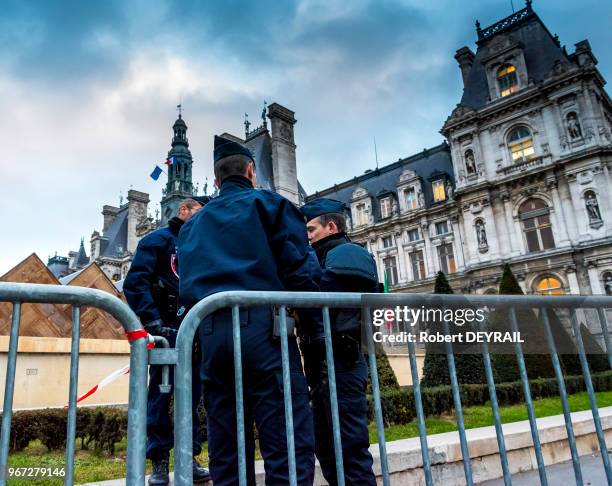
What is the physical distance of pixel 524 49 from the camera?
3206 centimetres

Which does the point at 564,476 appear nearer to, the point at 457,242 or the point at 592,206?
the point at 592,206

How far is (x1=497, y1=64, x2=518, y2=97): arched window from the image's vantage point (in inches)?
1229

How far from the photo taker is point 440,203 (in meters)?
35.7

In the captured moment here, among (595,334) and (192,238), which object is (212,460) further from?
(595,334)

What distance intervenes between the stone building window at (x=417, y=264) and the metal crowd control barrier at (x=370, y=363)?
3407cm

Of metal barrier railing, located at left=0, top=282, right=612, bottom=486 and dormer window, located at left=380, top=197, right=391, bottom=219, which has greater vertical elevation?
dormer window, located at left=380, top=197, right=391, bottom=219

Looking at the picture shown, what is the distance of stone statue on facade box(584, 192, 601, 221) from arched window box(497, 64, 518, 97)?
9096 mm

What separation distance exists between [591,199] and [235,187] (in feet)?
95.9

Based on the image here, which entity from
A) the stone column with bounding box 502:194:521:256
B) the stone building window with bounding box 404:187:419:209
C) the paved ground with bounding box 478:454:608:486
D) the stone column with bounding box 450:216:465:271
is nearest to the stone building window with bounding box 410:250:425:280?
the stone column with bounding box 450:216:465:271

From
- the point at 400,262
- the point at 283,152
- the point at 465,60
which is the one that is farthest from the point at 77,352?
the point at 465,60

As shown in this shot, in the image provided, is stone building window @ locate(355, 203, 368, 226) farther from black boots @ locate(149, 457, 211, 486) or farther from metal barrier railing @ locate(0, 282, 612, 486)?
metal barrier railing @ locate(0, 282, 612, 486)

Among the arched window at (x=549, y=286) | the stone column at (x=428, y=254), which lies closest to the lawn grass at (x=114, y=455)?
the arched window at (x=549, y=286)

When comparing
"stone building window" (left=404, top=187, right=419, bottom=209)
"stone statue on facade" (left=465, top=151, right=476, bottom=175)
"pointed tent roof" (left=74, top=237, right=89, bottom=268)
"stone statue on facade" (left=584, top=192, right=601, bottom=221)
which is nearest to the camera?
"stone statue on facade" (left=584, top=192, right=601, bottom=221)

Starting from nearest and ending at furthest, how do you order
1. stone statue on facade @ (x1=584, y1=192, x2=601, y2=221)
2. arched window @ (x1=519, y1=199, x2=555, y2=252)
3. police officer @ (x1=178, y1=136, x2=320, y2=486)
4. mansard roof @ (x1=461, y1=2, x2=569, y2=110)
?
police officer @ (x1=178, y1=136, x2=320, y2=486)
stone statue on facade @ (x1=584, y1=192, x2=601, y2=221)
arched window @ (x1=519, y1=199, x2=555, y2=252)
mansard roof @ (x1=461, y1=2, x2=569, y2=110)
